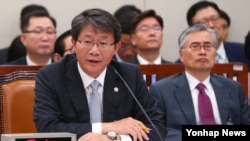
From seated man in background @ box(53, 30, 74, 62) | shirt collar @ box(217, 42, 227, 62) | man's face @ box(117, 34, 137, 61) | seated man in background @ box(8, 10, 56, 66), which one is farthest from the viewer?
shirt collar @ box(217, 42, 227, 62)

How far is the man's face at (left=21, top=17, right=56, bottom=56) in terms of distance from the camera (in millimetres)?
5180

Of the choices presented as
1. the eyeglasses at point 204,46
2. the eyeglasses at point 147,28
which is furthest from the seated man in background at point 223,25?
the eyeglasses at point 204,46

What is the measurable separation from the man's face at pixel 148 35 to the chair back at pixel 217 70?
1.07m

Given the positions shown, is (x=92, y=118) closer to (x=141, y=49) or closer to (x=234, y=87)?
(x=234, y=87)

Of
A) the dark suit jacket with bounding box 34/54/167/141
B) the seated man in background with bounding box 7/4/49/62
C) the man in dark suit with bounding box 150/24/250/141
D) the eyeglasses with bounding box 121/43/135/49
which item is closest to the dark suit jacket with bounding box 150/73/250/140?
the man in dark suit with bounding box 150/24/250/141

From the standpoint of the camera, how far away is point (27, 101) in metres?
3.37

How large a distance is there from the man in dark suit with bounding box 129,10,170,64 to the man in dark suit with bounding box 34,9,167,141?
202cm

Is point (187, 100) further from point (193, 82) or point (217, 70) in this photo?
point (217, 70)

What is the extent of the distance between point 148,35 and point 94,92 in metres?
2.20

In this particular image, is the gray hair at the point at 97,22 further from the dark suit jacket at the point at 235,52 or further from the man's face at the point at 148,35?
the dark suit jacket at the point at 235,52

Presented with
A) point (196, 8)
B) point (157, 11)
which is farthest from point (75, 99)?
point (157, 11)

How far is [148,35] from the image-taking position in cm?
531

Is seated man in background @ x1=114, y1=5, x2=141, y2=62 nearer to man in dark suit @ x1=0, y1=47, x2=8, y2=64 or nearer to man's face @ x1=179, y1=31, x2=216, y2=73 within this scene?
man in dark suit @ x1=0, y1=47, x2=8, y2=64

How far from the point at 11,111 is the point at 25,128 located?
0.12 meters
